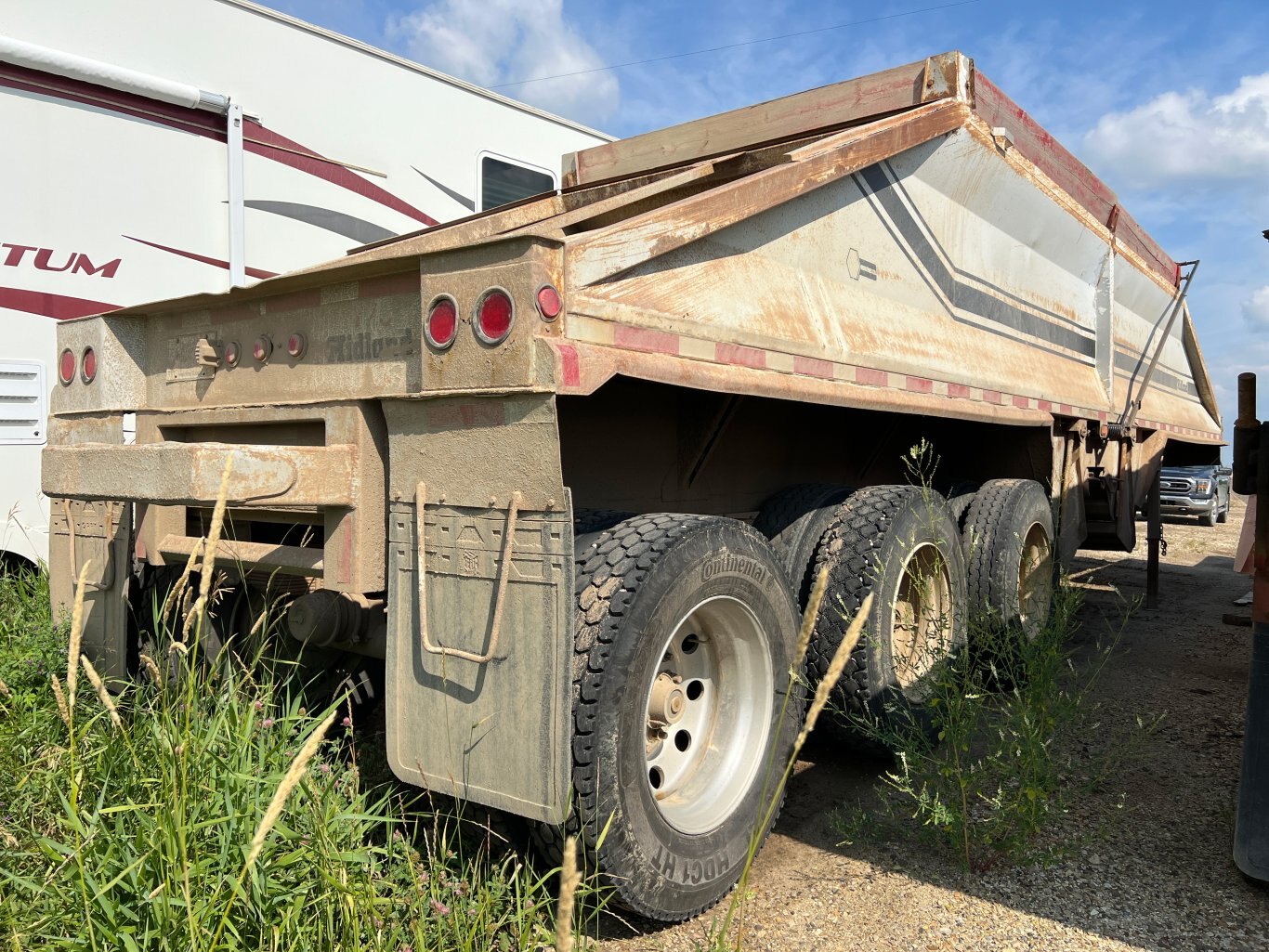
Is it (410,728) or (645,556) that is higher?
(645,556)

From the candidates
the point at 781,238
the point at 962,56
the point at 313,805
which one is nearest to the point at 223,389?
the point at 313,805

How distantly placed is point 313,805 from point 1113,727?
148 inches

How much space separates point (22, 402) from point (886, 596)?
4.47 m

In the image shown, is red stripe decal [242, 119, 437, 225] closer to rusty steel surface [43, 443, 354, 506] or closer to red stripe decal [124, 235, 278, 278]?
red stripe decal [124, 235, 278, 278]

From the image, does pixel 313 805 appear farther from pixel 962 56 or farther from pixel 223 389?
pixel 962 56

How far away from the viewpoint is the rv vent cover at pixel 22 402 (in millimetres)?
4883

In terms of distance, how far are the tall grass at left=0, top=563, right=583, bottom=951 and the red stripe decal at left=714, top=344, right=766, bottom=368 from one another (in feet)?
4.83

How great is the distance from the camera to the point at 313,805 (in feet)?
7.02

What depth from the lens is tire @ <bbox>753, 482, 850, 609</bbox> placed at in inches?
143

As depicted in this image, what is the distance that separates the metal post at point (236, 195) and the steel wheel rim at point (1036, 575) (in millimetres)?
4878

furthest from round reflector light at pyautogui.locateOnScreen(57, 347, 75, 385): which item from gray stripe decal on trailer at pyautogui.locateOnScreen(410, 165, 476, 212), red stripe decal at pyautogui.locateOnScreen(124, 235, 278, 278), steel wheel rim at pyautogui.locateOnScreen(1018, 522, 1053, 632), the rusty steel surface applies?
steel wheel rim at pyautogui.locateOnScreen(1018, 522, 1053, 632)

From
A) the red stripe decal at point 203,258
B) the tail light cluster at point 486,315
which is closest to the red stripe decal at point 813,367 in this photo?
the tail light cluster at point 486,315

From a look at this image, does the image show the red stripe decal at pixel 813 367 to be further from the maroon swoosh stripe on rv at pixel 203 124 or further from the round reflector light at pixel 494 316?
the maroon swoosh stripe on rv at pixel 203 124

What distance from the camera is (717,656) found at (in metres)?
2.95
